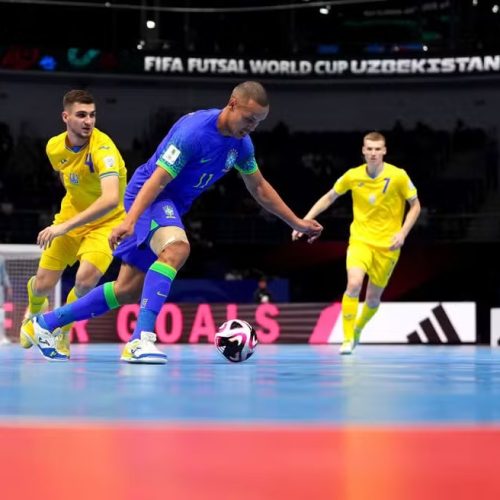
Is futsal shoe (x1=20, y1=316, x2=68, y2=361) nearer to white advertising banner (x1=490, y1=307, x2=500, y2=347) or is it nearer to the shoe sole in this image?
the shoe sole

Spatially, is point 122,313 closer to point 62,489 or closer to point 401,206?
point 401,206

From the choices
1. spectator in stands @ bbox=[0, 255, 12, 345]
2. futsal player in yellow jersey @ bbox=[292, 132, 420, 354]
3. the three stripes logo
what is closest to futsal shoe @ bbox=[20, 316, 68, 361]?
futsal player in yellow jersey @ bbox=[292, 132, 420, 354]

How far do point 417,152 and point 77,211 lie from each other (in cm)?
1786

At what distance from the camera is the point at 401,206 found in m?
9.31

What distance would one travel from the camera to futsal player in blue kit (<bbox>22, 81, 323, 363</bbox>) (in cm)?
555

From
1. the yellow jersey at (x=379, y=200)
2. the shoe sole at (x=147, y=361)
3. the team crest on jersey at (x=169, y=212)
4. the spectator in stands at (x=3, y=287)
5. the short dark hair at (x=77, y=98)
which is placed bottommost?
the shoe sole at (x=147, y=361)

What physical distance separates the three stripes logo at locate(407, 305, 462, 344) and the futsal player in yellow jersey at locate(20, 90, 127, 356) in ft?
25.0

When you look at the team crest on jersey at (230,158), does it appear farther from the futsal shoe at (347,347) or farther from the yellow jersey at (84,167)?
the futsal shoe at (347,347)

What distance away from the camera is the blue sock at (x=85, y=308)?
20.1ft

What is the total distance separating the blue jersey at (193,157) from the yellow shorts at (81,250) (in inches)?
37.3

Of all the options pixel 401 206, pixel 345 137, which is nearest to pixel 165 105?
pixel 345 137

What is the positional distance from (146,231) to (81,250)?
54.3 inches

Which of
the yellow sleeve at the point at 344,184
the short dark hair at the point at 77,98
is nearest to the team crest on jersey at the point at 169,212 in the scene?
the short dark hair at the point at 77,98

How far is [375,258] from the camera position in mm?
8992
